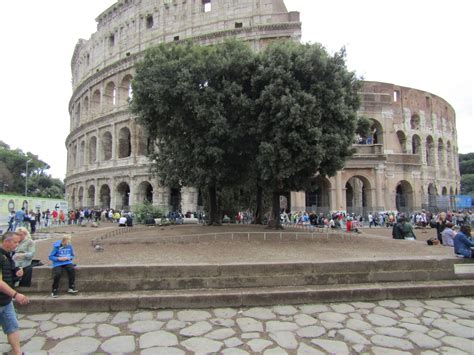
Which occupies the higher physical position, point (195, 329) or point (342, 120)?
point (342, 120)

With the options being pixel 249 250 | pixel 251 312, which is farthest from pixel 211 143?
pixel 251 312

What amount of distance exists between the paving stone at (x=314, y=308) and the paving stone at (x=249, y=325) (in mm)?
831

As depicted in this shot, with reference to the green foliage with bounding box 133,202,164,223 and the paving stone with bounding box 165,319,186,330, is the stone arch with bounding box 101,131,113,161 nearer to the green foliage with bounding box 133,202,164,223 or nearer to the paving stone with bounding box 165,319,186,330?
the green foliage with bounding box 133,202,164,223

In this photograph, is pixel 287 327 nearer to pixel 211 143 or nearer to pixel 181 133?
pixel 211 143

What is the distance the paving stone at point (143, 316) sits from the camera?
4406 mm

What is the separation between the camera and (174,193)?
28.9m

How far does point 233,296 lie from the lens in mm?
4859

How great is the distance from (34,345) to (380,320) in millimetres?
4385

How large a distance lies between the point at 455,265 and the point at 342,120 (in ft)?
18.6

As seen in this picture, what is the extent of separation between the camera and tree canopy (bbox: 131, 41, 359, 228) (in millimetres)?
9641

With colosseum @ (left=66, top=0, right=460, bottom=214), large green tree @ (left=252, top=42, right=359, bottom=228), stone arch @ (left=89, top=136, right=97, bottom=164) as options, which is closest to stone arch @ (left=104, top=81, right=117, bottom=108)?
colosseum @ (left=66, top=0, right=460, bottom=214)

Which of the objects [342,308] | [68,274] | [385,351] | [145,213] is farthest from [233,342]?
[145,213]

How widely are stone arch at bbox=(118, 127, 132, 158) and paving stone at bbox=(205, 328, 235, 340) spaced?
28156 mm

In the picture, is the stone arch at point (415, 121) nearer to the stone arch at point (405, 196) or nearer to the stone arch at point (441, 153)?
the stone arch at point (441, 153)
